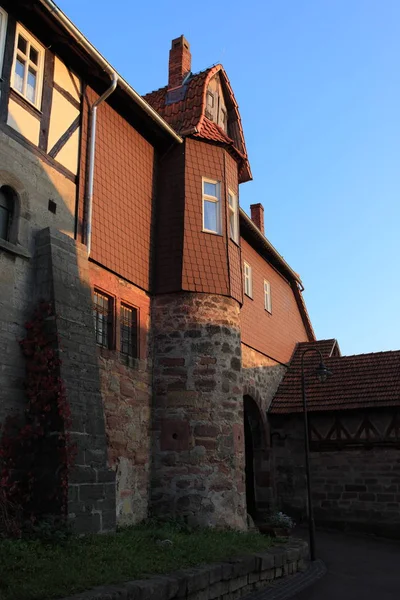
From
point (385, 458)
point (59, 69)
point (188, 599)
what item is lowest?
point (188, 599)

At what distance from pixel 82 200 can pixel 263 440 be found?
10169mm

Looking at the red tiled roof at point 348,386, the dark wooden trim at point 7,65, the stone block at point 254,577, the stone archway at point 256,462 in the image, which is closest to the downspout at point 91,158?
the dark wooden trim at point 7,65

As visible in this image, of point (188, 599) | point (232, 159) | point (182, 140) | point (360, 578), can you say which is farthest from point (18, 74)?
point (360, 578)

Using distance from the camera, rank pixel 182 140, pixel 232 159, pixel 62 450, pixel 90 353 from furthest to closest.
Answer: pixel 232 159 < pixel 182 140 < pixel 90 353 < pixel 62 450

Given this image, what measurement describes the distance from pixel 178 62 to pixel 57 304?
8.70 m

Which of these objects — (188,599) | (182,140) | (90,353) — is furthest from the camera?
(182,140)

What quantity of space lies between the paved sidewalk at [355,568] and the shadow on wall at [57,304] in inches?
143

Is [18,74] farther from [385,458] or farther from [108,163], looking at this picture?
[385,458]

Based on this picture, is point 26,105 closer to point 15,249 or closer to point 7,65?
point 7,65

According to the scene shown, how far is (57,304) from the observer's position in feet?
27.4

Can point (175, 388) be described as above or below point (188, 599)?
above

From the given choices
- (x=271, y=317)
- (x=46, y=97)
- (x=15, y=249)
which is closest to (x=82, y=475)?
(x=15, y=249)

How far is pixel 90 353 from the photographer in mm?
8633

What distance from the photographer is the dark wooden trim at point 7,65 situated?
8.63 metres
